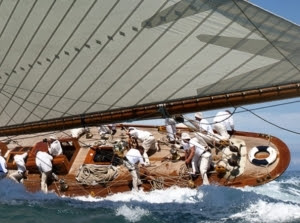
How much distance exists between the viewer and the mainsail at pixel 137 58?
655cm

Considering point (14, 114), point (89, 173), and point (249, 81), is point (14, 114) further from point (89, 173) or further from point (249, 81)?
point (249, 81)

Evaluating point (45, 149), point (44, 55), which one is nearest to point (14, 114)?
point (44, 55)

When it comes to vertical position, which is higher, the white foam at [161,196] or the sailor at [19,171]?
the sailor at [19,171]

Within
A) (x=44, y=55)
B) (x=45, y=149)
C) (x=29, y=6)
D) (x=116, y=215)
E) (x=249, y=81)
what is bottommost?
(x=116, y=215)

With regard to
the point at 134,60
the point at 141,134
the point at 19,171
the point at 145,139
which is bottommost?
the point at 19,171

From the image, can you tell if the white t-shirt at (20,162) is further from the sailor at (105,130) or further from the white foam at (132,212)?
the white foam at (132,212)

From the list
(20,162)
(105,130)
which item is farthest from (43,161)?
(105,130)

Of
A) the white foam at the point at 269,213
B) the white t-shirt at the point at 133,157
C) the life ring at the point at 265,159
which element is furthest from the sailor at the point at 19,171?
the white foam at the point at 269,213

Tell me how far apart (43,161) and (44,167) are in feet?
0.51

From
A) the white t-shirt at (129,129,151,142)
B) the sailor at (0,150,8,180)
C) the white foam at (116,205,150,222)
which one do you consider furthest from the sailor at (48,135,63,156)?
the white foam at (116,205,150,222)

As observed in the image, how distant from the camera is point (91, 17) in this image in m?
7.45

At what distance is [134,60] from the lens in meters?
7.66

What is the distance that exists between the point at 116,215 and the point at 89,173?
328cm

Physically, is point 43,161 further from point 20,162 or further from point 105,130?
point 105,130
